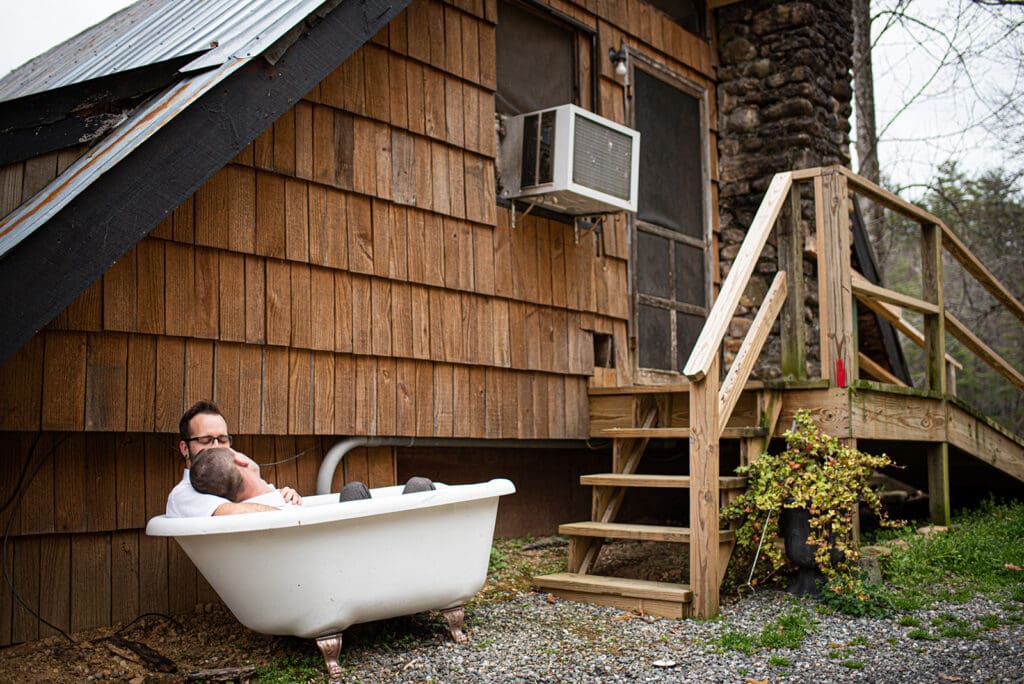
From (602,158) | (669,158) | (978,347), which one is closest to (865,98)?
(669,158)

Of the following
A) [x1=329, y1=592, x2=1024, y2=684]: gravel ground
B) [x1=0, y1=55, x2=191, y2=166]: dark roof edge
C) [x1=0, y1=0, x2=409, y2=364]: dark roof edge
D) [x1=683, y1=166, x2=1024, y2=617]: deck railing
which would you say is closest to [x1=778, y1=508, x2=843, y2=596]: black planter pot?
[x1=329, y1=592, x2=1024, y2=684]: gravel ground

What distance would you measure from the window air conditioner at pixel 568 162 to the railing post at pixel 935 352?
1.79 m

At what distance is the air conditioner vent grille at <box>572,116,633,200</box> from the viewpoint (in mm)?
4848

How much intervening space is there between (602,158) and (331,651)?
2956 mm

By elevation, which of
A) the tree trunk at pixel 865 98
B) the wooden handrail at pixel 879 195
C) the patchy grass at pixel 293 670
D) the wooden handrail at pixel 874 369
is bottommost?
the patchy grass at pixel 293 670

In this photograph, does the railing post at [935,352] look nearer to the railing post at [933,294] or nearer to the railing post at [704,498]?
the railing post at [933,294]

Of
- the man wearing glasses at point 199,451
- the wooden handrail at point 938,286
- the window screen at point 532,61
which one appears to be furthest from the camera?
the window screen at point 532,61

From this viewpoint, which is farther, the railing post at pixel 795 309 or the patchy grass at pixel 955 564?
the railing post at pixel 795 309

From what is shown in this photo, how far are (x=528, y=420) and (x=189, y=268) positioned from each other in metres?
1.99

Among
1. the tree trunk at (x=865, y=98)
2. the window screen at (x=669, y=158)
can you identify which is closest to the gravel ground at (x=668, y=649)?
the window screen at (x=669, y=158)

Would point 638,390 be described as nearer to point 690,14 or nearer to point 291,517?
point 291,517

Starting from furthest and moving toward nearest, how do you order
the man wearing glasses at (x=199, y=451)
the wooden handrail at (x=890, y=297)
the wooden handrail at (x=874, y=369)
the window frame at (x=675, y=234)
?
the wooden handrail at (x=874, y=369), the window frame at (x=675, y=234), the wooden handrail at (x=890, y=297), the man wearing glasses at (x=199, y=451)

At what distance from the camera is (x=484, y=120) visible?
15.9 ft

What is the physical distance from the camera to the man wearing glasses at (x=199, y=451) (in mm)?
3080
